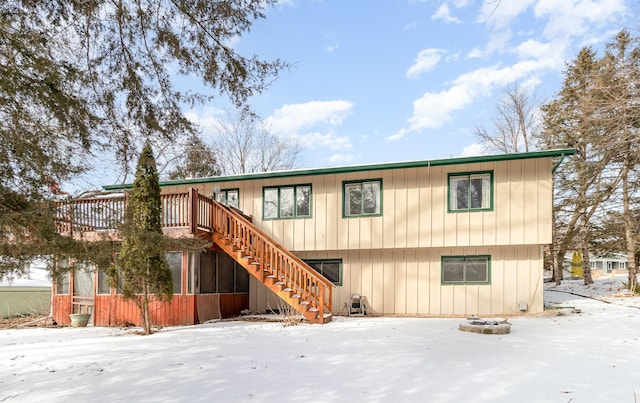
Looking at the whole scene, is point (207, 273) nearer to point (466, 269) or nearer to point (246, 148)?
point (466, 269)

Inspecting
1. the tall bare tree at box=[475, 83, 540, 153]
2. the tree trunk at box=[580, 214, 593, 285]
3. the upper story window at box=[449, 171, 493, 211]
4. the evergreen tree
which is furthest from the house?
the tall bare tree at box=[475, 83, 540, 153]

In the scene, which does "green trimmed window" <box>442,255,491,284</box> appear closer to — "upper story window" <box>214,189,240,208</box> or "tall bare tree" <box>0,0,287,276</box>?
"upper story window" <box>214,189,240,208</box>

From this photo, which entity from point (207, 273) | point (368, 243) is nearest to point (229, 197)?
point (207, 273)

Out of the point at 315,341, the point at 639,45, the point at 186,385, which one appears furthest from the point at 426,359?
the point at 639,45

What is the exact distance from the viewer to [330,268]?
12648 millimetres

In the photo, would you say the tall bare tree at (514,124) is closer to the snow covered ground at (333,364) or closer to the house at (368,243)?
the house at (368,243)

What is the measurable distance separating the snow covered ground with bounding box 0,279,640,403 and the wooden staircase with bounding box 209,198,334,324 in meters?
0.94

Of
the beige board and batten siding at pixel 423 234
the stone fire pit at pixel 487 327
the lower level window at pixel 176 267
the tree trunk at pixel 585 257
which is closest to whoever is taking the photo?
the stone fire pit at pixel 487 327

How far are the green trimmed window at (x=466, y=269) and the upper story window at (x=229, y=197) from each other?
626 centimetres

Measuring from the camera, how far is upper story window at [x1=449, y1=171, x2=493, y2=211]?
1137 centimetres

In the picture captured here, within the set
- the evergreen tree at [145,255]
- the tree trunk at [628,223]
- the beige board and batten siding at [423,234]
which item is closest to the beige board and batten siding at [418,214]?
the beige board and batten siding at [423,234]

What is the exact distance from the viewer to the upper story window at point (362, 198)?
1215 centimetres

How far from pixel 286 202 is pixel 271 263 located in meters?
2.65

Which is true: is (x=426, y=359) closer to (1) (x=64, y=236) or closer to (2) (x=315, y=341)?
(2) (x=315, y=341)
